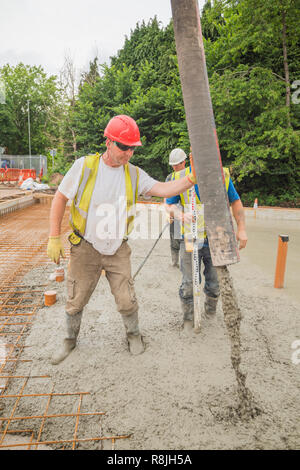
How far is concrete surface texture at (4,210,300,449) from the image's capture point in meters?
2.04

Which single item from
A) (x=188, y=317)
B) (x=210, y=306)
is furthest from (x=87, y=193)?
(x=210, y=306)

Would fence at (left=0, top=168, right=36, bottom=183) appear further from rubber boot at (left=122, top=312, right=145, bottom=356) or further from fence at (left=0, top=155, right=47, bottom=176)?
rubber boot at (left=122, top=312, right=145, bottom=356)

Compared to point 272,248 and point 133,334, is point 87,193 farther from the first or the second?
point 272,248

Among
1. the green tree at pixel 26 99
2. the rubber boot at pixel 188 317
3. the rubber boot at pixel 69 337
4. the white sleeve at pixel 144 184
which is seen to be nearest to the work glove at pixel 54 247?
the rubber boot at pixel 69 337

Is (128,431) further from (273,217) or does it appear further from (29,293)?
(273,217)

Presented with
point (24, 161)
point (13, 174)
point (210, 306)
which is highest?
point (24, 161)

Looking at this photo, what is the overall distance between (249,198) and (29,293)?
12.8 metres

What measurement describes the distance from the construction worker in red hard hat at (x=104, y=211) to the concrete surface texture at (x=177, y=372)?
40 cm

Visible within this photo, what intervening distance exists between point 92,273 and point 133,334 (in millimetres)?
745

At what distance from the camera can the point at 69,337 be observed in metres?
2.87

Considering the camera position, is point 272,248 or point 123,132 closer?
point 123,132

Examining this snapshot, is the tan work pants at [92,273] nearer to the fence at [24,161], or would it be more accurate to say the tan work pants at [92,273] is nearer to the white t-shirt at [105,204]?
the white t-shirt at [105,204]

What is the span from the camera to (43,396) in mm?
2355

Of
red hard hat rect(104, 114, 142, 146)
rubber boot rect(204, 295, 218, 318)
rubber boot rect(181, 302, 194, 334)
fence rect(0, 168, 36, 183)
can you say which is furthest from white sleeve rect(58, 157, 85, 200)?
fence rect(0, 168, 36, 183)
